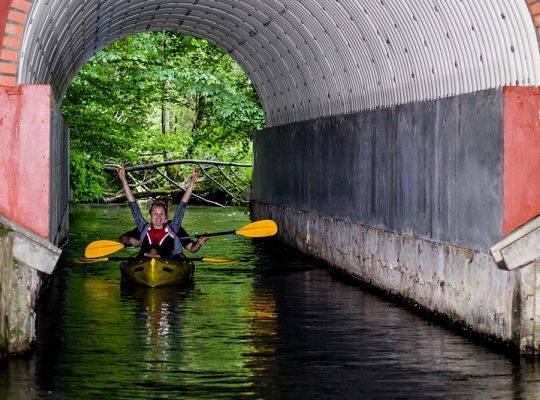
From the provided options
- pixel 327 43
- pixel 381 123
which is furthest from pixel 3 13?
pixel 327 43

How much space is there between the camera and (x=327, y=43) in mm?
19656

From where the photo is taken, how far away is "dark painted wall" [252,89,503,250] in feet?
41.2

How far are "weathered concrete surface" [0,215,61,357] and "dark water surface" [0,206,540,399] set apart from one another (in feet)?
0.75

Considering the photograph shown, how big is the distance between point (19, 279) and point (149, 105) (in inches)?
1149

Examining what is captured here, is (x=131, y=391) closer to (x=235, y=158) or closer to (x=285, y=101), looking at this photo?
(x=285, y=101)

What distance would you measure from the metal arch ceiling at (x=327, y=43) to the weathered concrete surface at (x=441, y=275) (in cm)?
186

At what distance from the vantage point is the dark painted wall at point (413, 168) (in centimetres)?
1256

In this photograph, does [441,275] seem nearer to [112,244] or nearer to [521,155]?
[521,155]

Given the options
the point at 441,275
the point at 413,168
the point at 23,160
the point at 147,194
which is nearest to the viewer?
the point at 23,160

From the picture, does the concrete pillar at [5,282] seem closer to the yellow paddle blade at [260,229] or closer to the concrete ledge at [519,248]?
the concrete ledge at [519,248]

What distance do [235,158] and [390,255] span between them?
2571 cm

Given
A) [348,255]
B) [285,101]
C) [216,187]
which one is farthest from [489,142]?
[216,187]

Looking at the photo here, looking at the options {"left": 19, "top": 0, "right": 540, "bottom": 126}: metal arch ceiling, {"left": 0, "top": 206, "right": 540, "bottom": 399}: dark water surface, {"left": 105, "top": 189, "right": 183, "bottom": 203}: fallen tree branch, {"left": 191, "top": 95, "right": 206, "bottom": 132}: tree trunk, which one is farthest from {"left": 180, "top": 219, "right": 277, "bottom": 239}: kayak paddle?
{"left": 191, "top": 95, "right": 206, "bottom": 132}: tree trunk

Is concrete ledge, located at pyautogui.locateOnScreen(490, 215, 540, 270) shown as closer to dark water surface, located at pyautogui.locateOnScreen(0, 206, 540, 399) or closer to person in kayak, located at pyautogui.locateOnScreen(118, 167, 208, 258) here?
dark water surface, located at pyautogui.locateOnScreen(0, 206, 540, 399)
